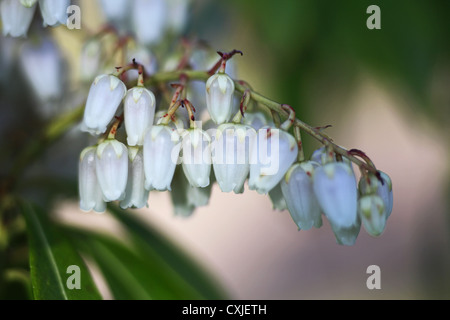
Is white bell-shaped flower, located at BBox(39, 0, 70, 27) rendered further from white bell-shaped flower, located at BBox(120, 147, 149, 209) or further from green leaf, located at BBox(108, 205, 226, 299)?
green leaf, located at BBox(108, 205, 226, 299)

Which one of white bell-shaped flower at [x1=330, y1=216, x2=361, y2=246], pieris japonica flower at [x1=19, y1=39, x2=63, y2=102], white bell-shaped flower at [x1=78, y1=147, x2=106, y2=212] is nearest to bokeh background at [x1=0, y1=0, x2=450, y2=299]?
pieris japonica flower at [x1=19, y1=39, x2=63, y2=102]

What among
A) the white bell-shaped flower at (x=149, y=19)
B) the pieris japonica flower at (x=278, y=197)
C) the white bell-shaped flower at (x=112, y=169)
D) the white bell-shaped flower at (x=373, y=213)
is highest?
the white bell-shaped flower at (x=149, y=19)

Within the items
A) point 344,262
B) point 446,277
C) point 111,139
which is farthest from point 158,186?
point 344,262

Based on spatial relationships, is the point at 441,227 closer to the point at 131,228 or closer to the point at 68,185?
the point at 131,228

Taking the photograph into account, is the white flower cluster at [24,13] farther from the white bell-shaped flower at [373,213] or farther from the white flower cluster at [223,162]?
the white bell-shaped flower at [373,213]

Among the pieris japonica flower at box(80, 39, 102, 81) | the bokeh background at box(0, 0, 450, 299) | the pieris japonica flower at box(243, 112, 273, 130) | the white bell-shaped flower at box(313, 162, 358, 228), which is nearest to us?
the white bell-shaped flower at box(313, 162, 358, 228)

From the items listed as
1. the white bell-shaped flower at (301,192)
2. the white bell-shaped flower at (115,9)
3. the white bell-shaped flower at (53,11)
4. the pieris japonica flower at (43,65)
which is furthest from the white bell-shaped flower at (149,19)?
the white bell-shaped flower at (301,192)

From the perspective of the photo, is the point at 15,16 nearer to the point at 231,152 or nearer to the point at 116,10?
the point at 116,10
